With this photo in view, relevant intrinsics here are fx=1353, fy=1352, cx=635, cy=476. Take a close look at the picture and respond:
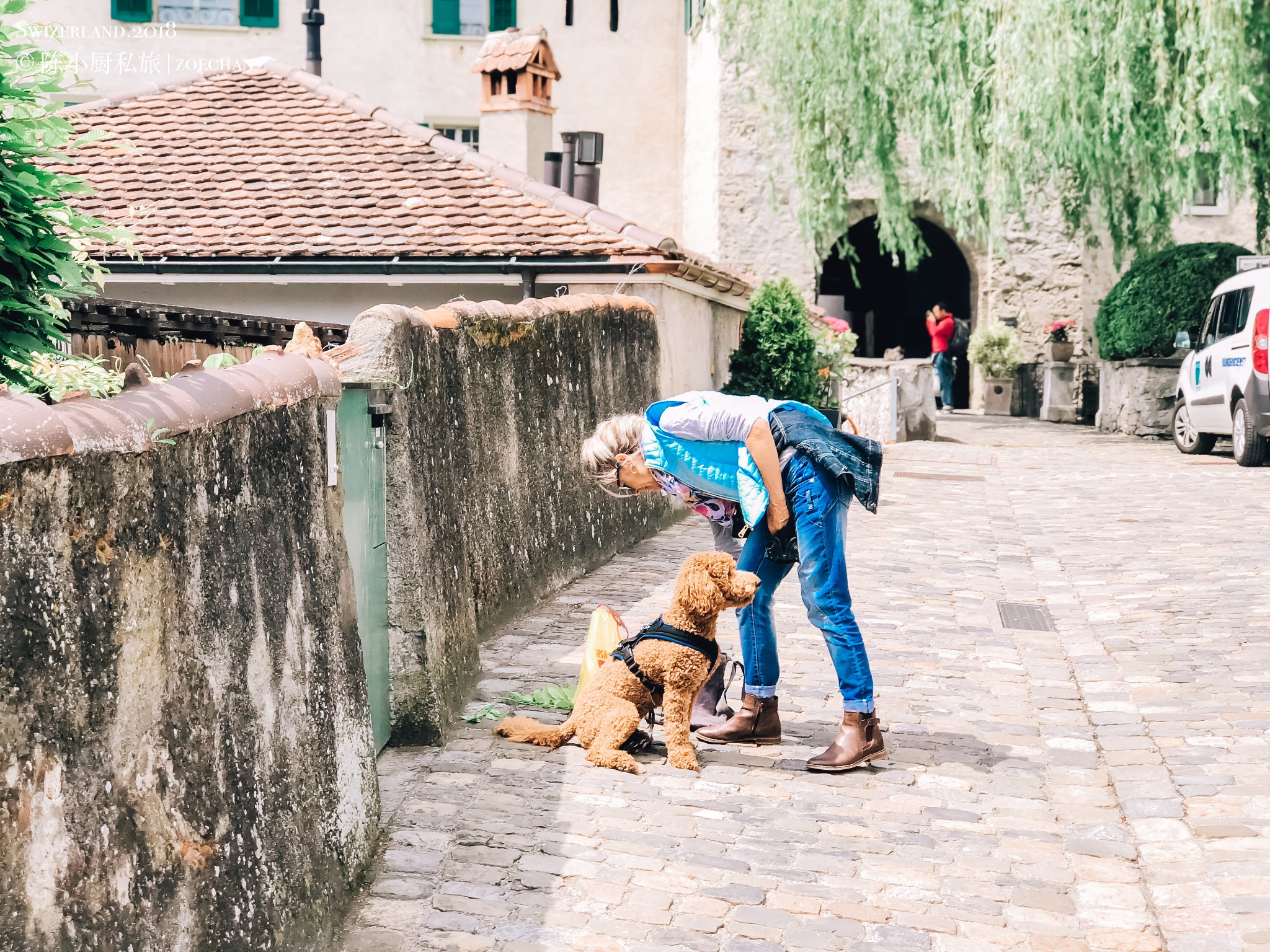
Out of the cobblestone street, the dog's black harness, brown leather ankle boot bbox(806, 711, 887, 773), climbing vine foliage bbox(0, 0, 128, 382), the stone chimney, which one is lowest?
the cobblestone street

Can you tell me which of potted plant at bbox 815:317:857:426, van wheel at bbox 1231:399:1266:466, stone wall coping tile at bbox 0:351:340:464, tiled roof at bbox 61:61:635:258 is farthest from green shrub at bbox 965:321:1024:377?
stone wall coping tile at bbox 0:351:340:464

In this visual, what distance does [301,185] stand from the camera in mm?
14695

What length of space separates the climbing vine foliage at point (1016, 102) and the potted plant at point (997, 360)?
300 centimetres

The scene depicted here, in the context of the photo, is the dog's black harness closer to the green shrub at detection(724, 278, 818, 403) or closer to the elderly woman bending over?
the elderly woman bending over

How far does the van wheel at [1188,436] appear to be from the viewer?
17.1 meters

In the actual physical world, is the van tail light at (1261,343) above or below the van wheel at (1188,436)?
above

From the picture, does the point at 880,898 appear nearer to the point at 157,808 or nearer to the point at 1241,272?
the point at 157,808

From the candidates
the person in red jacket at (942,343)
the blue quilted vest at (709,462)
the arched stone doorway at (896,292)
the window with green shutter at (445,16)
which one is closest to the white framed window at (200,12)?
the window with green shutter at (445,16)

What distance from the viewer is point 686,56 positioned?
28.3 meters

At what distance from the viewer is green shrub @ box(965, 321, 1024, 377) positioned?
25014 mm

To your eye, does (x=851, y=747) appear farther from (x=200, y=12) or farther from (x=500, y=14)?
(x=200, y=12)

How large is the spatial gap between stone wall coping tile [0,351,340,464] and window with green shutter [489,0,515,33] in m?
25.4

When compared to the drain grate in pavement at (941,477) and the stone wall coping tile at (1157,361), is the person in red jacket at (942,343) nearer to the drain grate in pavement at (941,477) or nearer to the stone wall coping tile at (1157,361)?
the stone wall coping tile at (1157,361)

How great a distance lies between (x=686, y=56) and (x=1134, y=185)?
11864 millimetres
